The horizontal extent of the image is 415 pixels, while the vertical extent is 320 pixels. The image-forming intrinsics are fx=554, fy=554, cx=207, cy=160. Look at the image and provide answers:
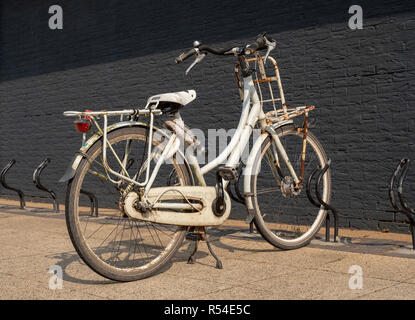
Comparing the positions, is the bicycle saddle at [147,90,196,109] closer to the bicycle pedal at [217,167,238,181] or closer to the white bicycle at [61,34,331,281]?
the white bicycle at [61,34,331,281]

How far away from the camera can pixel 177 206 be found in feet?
13.8

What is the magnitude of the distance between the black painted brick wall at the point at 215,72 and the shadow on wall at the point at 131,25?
0.02 meters

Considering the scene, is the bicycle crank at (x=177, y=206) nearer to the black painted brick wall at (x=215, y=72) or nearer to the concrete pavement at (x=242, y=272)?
the concrete pavement at (x=242, y=272)

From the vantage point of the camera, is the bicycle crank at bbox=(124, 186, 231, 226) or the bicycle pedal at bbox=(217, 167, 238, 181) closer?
the bicycle crank at bbox=(124, 186, 231, 226)

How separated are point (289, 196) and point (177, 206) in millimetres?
1268

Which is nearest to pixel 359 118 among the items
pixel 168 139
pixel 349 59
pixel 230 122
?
pixel 349 59

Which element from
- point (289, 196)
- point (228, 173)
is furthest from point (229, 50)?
point (289, 196)

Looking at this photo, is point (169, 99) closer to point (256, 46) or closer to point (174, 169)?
point (174, 169)

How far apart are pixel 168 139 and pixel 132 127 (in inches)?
13.0

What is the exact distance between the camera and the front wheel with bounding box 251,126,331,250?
495 cm

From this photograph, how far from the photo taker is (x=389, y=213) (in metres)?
6.10

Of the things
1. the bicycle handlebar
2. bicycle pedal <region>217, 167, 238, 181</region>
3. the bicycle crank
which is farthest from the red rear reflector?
bicycle pedal <region>217, 167, 238, 181</region>

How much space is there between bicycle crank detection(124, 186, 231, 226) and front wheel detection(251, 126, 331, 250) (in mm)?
515
